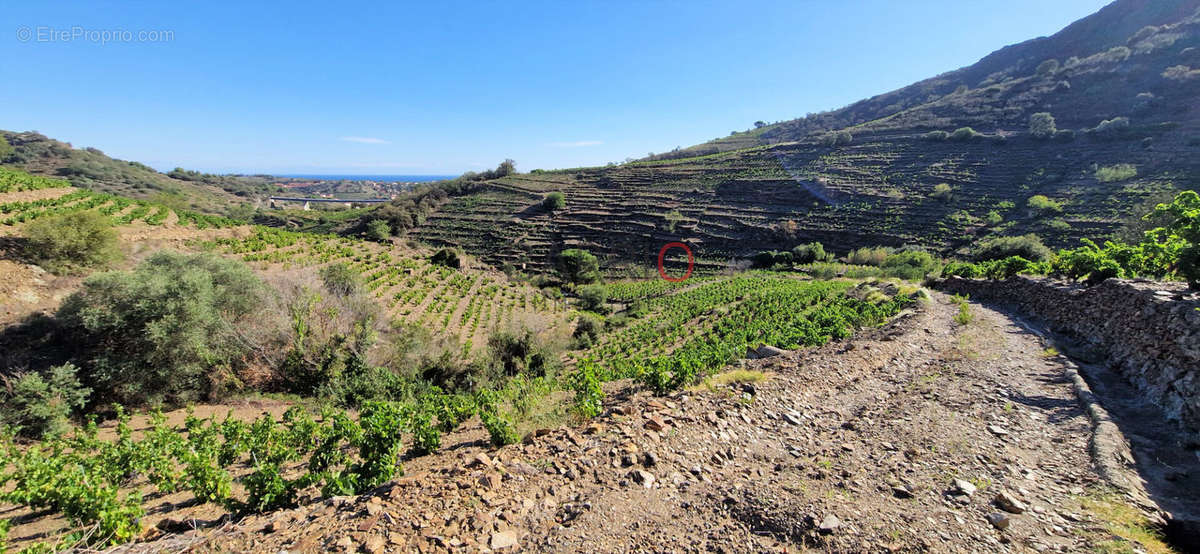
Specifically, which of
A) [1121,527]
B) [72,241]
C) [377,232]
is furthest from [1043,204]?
[377,232]

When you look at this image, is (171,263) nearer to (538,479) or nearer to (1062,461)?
(538,479)

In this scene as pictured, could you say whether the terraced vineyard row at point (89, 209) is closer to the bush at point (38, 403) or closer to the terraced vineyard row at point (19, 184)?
the terraced vineyard row at point (19, 184)

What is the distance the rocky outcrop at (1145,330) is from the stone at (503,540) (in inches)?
358

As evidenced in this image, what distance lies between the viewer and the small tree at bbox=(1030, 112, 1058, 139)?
1981 inches

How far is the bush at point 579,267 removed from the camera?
41.1 meters

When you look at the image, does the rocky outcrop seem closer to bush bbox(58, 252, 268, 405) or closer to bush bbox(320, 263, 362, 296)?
bush bbox(58, 252, 268, 405)

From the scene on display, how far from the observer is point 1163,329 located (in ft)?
23.9

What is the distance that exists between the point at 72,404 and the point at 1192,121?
289 feet

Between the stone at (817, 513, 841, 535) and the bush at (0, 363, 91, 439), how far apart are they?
553 inches

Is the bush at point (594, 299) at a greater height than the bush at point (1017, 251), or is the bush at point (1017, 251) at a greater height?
the bush at point (1017, 251)

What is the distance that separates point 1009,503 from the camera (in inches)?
155

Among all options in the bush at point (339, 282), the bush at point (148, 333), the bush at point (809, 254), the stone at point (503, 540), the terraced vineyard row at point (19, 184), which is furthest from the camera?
the bush at point (809, 254)

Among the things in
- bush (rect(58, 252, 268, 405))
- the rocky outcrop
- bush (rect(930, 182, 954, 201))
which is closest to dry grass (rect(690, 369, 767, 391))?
the rocky outcrop

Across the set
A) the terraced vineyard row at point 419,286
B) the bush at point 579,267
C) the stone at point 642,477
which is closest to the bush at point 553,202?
the bush at point 579,267
